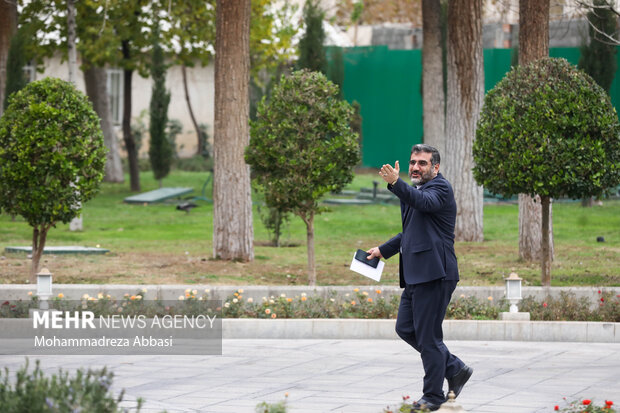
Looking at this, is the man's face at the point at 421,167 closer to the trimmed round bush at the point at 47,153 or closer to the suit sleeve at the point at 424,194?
the suit sleeve at the point at 424,194

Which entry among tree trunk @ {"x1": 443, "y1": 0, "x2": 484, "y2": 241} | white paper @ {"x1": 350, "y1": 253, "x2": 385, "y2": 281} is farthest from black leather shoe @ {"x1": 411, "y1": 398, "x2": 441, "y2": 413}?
tree trunk @ {"x1": 443, "y1": 0, "x2": 484, "y2": 241}

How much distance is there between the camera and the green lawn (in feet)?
48.0

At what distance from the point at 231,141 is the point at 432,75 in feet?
23.0

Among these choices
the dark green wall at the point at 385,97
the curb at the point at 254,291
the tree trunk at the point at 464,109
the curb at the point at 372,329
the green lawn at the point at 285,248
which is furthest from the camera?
the dark green wall at the point at 385,97

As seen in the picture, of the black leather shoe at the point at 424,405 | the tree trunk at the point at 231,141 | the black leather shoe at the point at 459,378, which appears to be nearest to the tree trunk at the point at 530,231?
the tree trunk at the point at 231,141

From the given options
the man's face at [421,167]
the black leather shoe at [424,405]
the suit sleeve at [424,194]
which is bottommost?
the black leather shoe at [424,405]

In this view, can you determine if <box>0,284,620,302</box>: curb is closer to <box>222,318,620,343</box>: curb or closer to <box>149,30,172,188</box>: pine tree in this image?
<box>222,318,620,343</box>: curb

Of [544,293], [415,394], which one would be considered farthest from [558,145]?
[415,394]

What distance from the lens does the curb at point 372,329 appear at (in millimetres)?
10930

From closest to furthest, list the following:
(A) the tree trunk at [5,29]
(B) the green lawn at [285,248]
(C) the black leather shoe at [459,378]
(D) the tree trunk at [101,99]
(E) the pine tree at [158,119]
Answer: (C) the black leather shoe at [459,378]
(B) the green lawn at [285,248]
(A) the tree trunk at [5,29]
(E) the pine tree at [158,119]
(D) the tree trunk at [101,99]

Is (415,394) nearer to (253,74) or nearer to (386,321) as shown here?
(386,321)

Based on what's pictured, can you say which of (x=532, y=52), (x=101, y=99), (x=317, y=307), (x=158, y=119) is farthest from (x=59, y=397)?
(x=101, y=99)

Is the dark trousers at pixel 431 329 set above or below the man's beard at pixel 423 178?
below

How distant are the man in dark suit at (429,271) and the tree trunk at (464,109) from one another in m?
11.1
